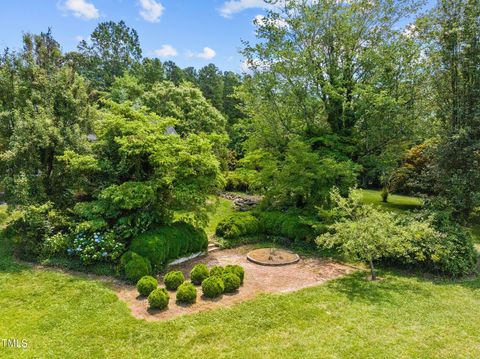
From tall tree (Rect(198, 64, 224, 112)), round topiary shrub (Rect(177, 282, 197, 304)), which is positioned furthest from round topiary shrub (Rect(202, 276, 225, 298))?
tall tree (Rect(198, 64, 224, 112))

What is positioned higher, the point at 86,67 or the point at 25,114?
the point at 86,67

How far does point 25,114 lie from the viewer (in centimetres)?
1315

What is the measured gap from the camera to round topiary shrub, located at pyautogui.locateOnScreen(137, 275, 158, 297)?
988 centimetres

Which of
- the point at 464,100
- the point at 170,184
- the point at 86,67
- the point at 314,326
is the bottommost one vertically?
the point at 314,326

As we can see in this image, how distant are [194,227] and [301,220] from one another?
5.12 meters

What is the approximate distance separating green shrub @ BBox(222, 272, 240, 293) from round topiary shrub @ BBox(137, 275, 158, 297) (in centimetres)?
216

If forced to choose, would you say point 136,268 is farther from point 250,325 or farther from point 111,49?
point 111,49

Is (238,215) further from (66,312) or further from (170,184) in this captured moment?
(66,312)

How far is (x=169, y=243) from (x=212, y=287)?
318cm

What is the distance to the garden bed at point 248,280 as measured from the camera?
9.47 meters

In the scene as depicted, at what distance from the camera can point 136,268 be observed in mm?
10953

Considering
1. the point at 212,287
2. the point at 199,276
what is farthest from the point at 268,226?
the point at 212,287

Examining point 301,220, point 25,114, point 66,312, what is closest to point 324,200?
point 301,220

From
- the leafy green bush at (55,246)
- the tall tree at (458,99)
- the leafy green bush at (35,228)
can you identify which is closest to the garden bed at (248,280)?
the leafy green bush at (55,246)
